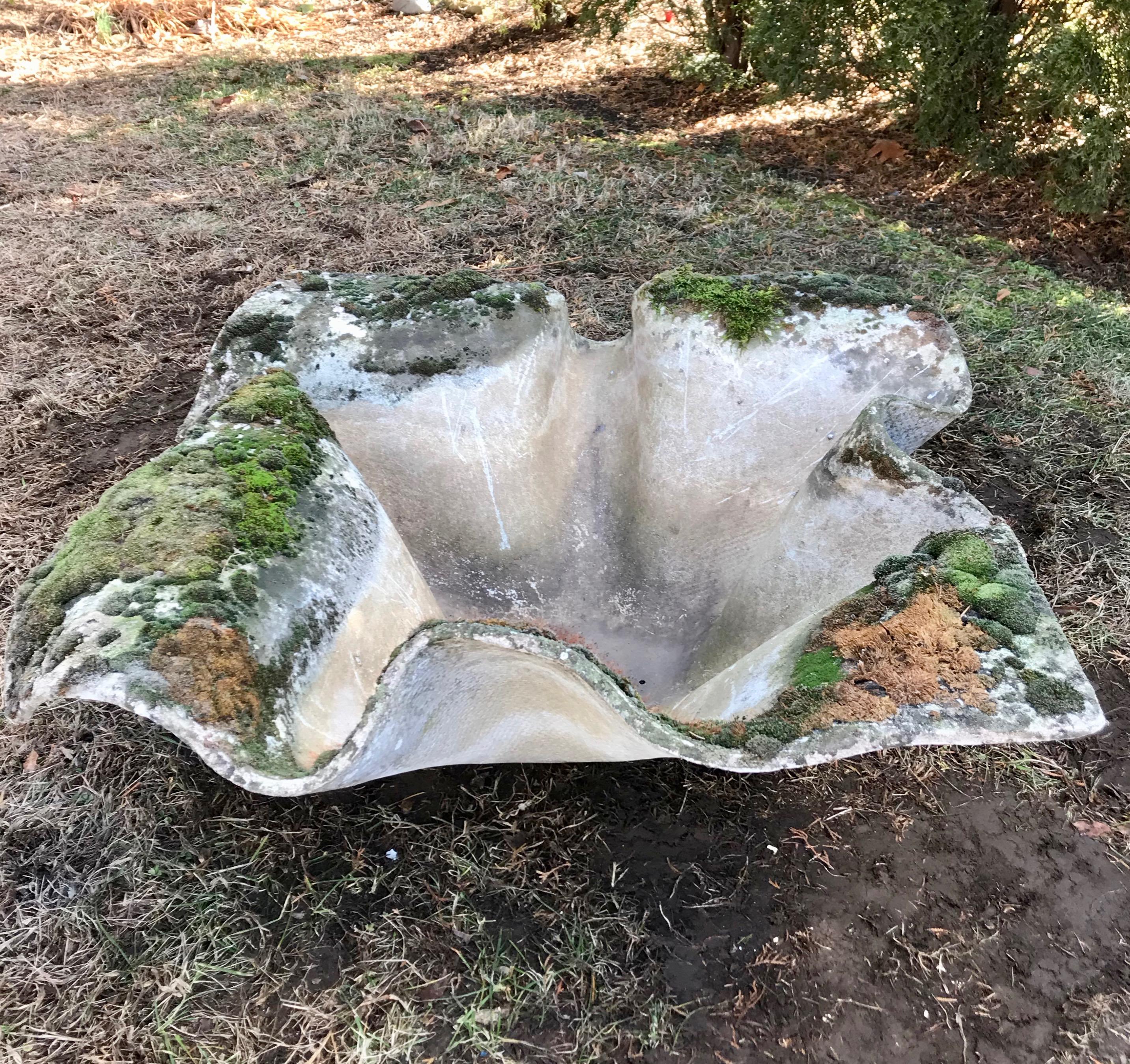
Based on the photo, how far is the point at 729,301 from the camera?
2389 mm

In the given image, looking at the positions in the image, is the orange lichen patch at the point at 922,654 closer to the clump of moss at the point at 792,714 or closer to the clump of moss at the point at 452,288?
the clump of moss at the point at 792,714

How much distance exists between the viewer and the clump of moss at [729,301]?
2.37 metres

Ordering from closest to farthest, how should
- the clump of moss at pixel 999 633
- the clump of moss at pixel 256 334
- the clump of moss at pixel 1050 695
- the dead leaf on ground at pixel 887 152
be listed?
the clump of moss at pixel 1050 695
the clump of moss at pixel 999 633
the clump of moss at pixel 256 334
the dead leaf on ground at pixel 887 152

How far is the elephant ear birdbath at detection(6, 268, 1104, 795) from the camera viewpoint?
57.9 inches

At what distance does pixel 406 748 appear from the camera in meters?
1.64

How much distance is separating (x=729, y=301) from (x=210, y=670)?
5.89 feet

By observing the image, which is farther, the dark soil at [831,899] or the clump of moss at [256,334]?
the clump of moss at [256,334]

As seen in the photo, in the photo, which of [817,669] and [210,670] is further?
[817,669]

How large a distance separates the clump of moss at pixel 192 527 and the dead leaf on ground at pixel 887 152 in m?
5.25

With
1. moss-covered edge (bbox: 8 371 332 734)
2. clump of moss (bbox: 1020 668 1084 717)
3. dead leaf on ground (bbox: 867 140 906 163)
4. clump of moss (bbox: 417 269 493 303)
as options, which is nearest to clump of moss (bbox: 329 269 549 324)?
clump of moss (bbox: 417 269 493 303)

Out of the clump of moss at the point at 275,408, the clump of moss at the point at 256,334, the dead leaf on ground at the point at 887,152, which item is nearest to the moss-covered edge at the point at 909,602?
the clump of moss at the point at 275,408

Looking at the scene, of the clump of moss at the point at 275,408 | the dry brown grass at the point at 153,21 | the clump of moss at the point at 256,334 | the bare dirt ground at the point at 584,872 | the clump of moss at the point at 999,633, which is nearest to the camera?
the clump of moss at the point at 999,633

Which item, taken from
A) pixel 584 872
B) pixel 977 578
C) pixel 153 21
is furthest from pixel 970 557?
pixel 153 21

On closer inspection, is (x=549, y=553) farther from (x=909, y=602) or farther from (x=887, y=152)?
(x=887, y=152)
